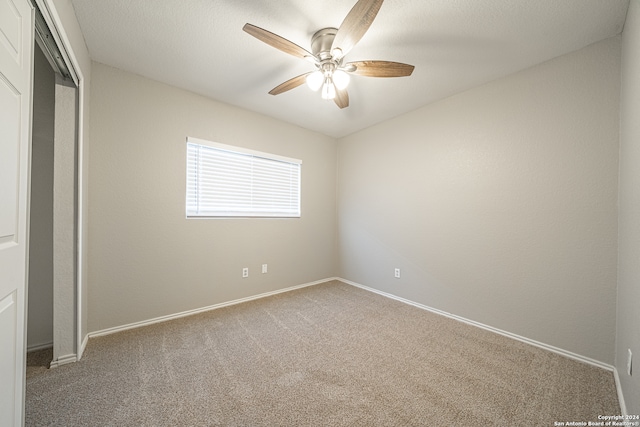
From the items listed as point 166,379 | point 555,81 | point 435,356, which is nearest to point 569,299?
point 435,356

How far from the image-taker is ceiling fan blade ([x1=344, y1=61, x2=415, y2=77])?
1721 millimetres

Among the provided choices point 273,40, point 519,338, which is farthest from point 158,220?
point 519,338

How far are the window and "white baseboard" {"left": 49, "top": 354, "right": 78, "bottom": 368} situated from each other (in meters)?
1.43

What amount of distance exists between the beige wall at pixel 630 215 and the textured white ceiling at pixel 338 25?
332mm

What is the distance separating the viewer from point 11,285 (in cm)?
92

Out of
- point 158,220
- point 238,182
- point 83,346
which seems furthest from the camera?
point 238,182

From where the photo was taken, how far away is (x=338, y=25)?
1.70m

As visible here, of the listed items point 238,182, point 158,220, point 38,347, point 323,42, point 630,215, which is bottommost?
point 38,347

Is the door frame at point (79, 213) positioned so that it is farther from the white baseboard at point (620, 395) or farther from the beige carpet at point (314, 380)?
the white baseboard at point (620, 395)

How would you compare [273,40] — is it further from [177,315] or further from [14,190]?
[177,315]

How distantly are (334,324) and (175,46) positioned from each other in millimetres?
2878

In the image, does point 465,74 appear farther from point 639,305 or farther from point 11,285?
point 11,285

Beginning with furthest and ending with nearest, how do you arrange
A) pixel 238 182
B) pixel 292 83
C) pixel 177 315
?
pixel 238 182 → pixel 177 315 → pixel 292 83

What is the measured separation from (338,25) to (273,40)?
0.52 meters
